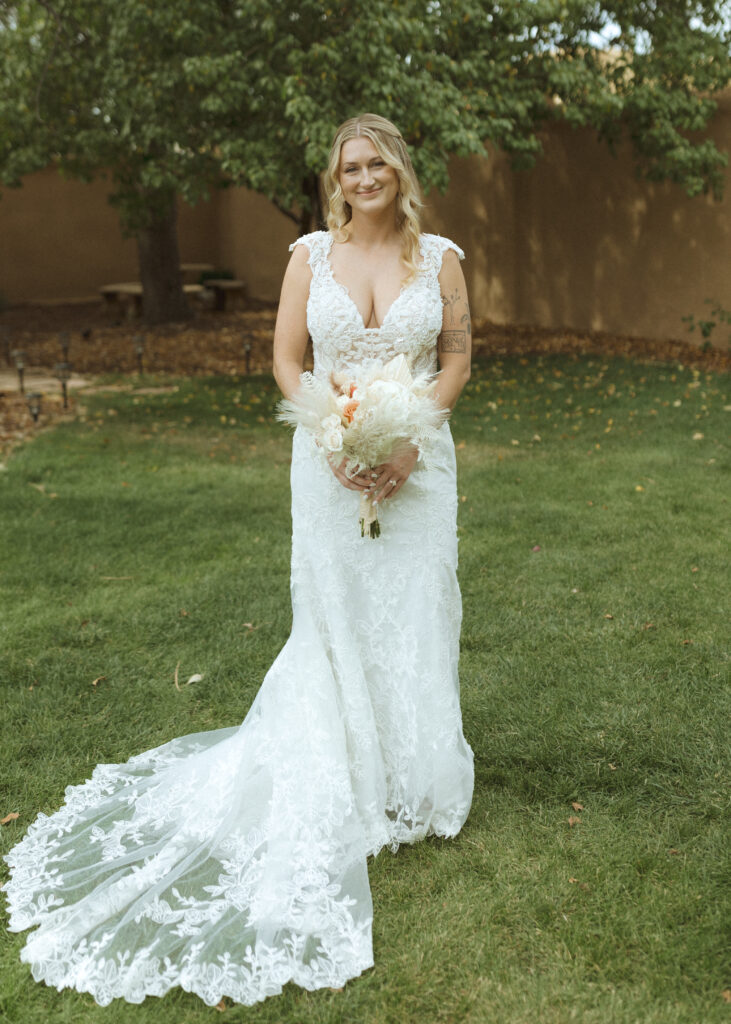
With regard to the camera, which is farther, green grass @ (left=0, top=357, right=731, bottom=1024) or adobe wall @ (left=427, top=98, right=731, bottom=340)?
adobe wall @ (left=427, top=98, right=731, bottom=340)

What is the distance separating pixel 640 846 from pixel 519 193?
1473 centimetres

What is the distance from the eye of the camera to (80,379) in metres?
13.2

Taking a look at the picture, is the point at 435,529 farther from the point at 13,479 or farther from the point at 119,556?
the point at 13,479

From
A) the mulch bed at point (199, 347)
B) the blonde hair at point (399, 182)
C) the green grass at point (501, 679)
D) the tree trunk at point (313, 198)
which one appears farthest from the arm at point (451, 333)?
the tree trunk at point (313, 198)

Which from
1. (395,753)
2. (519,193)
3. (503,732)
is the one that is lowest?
(503,732)

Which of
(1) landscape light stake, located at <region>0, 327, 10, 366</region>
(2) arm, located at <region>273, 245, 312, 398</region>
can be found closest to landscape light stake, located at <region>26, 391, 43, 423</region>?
(1) landscape light stake, located at <region>0, 327, 10, 366</region>

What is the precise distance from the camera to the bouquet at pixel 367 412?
2.83 metres

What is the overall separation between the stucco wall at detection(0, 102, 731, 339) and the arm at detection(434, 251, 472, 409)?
10.3m

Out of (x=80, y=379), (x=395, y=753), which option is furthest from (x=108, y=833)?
(x=80, y=379)

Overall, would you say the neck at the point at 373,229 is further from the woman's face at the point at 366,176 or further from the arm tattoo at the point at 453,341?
the arm tattoo at the point at 453,341

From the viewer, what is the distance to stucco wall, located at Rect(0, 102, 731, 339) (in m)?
13.2

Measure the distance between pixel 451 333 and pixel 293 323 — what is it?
0.54 metres

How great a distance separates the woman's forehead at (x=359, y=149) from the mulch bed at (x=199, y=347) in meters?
7.59

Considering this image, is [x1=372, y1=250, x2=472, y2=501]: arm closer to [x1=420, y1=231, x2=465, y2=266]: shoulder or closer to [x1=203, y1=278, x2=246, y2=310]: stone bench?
[x1=420, y1=231, x2=465, y2=266]: shoulder
